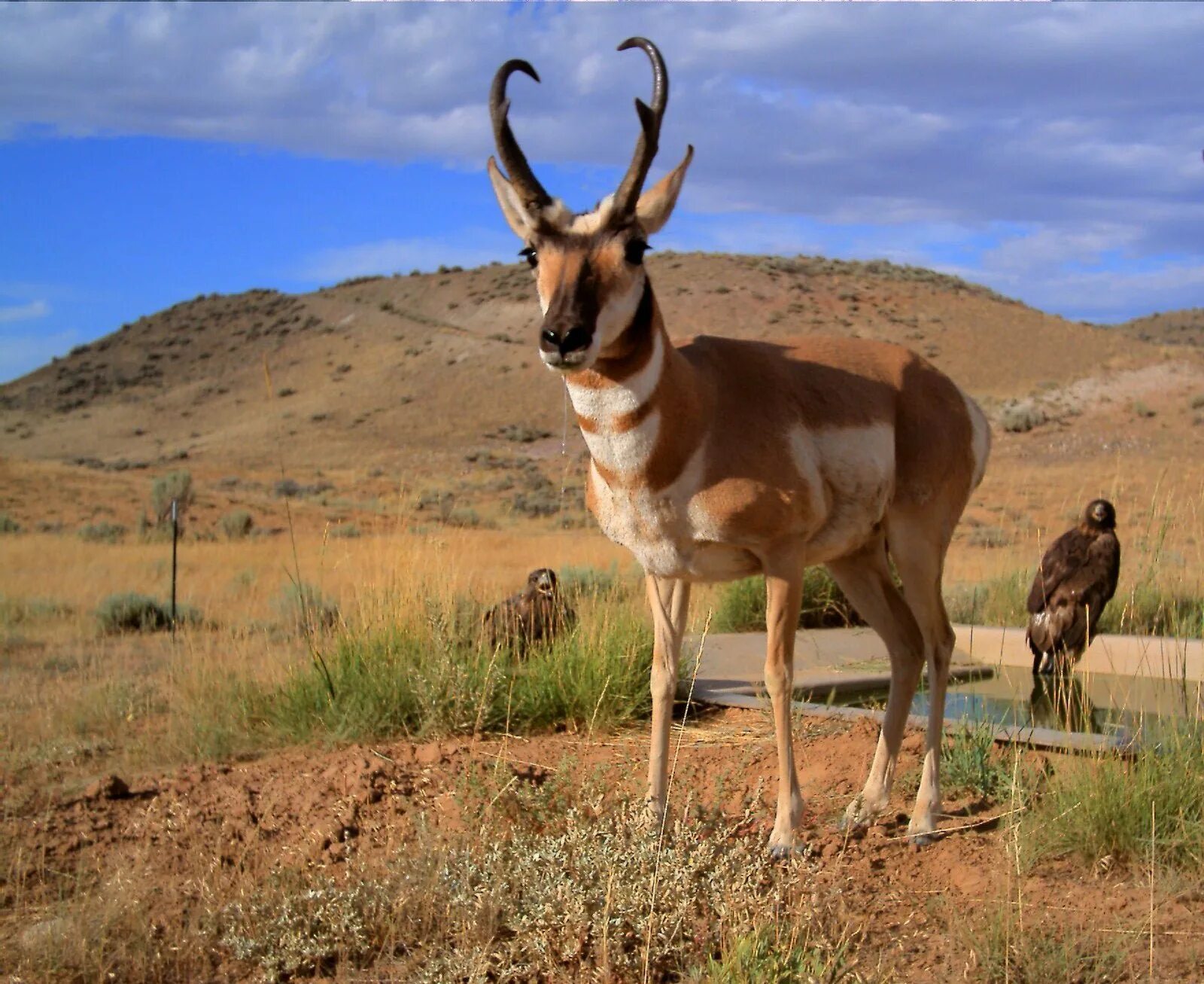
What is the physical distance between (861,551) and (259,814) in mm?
3422

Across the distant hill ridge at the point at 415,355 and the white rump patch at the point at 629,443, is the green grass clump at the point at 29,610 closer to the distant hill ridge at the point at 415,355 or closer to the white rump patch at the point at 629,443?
the white rump patch at the point at 629,443

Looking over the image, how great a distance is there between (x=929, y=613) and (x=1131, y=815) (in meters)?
1.34

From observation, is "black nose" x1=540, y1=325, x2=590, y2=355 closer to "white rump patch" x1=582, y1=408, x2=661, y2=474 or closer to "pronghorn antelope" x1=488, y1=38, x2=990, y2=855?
"pronghorn antelope" x1=488, y1=38, x2=990, y2=855

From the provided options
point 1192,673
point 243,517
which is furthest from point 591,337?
point 243,517

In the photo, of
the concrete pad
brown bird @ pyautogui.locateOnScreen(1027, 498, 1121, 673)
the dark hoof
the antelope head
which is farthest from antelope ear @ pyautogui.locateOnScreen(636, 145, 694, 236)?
brown bird @ pyautogui.locateOnScreen(1027, 498, 1121, 673)

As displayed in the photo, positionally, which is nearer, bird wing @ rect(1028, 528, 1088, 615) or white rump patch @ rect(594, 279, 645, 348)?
white rump patch @ rect(594, 279, 645, 348)

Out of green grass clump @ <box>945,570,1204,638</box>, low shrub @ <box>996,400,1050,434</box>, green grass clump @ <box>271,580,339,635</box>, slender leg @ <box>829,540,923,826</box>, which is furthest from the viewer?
low shrub @ <box>996,400,1050,434</box>

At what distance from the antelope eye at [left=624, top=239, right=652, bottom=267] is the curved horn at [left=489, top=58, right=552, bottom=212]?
0.41 metres

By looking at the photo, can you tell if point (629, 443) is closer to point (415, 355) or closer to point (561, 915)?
point (561, 915)

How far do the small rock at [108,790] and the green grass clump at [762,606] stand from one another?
5884 mm

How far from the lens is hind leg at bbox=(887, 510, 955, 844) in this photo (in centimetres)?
593

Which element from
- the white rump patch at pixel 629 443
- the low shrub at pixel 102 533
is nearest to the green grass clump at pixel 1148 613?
the white rump patch at pixel 629 443

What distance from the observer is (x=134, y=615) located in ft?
45.4

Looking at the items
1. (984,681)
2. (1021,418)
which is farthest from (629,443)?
(1021,418)
